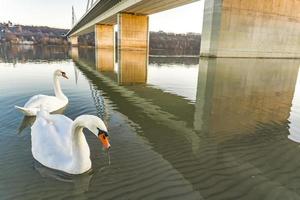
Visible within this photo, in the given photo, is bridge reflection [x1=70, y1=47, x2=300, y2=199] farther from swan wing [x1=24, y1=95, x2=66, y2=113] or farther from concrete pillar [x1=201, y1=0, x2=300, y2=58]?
concrete pillar [x1=201, y1=0, x2=300, y2=58]

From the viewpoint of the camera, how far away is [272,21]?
4175 centimetres

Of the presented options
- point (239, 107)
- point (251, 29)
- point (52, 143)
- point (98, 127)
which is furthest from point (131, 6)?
point (98, 127)

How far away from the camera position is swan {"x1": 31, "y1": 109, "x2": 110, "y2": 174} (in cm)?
358

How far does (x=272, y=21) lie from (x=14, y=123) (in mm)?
45944

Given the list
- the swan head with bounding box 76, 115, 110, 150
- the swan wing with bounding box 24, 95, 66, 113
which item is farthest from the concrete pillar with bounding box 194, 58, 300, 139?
the swan wing with bounding box 24, 95, 66, 113

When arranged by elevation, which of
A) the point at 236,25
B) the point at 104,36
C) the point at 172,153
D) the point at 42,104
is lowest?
the point at 172,153

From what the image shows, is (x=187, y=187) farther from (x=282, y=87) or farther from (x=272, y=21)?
(x=272, y=21)

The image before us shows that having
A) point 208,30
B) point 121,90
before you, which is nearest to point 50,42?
point 208,30

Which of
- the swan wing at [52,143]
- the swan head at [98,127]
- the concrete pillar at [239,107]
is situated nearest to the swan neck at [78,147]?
the swan wing at [52,143]

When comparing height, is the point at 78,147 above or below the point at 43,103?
above

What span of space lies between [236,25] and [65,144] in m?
38.6

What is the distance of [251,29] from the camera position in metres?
39.4

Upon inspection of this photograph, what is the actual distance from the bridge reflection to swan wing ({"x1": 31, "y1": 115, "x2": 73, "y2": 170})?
1938 mm

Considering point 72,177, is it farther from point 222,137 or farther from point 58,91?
point 58,91
